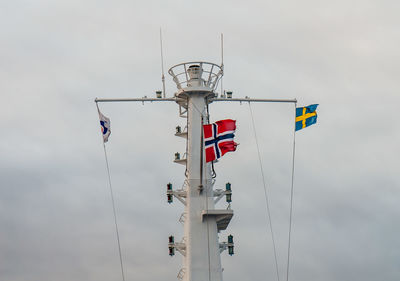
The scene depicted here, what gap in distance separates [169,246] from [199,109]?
26.5ft

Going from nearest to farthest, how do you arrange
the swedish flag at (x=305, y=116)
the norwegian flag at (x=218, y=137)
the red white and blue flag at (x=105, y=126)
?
the norwegian flag at (x=218, y=137) → the swedish flag at (x=305, y=116) → the red white and blue flag at (x=105, y=126)

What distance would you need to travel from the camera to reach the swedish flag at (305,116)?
47094 mm

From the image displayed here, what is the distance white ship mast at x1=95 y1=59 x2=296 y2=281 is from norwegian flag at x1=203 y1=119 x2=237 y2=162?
2.40 feet

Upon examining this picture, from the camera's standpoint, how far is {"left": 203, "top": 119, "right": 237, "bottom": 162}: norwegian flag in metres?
43.2

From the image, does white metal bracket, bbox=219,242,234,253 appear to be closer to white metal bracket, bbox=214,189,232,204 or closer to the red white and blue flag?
white metal bracket, bbox=214,189,232,204

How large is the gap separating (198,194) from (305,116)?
7.98 meters

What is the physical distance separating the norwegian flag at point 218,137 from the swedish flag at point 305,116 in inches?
211

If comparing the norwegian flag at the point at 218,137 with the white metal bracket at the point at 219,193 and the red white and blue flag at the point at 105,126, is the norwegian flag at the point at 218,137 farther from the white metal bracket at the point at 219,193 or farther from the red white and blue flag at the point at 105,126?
the red white and blue flag at the point at 105,126

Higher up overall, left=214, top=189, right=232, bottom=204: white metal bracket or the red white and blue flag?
the red white and blue flag

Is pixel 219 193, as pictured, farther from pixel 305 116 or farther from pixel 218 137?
pixel 305 116

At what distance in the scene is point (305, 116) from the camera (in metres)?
47.1

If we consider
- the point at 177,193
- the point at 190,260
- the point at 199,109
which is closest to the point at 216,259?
the point at 190,260

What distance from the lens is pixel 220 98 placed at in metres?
47.3

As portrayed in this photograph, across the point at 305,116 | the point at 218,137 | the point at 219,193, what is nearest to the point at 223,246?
the point at 219,193
